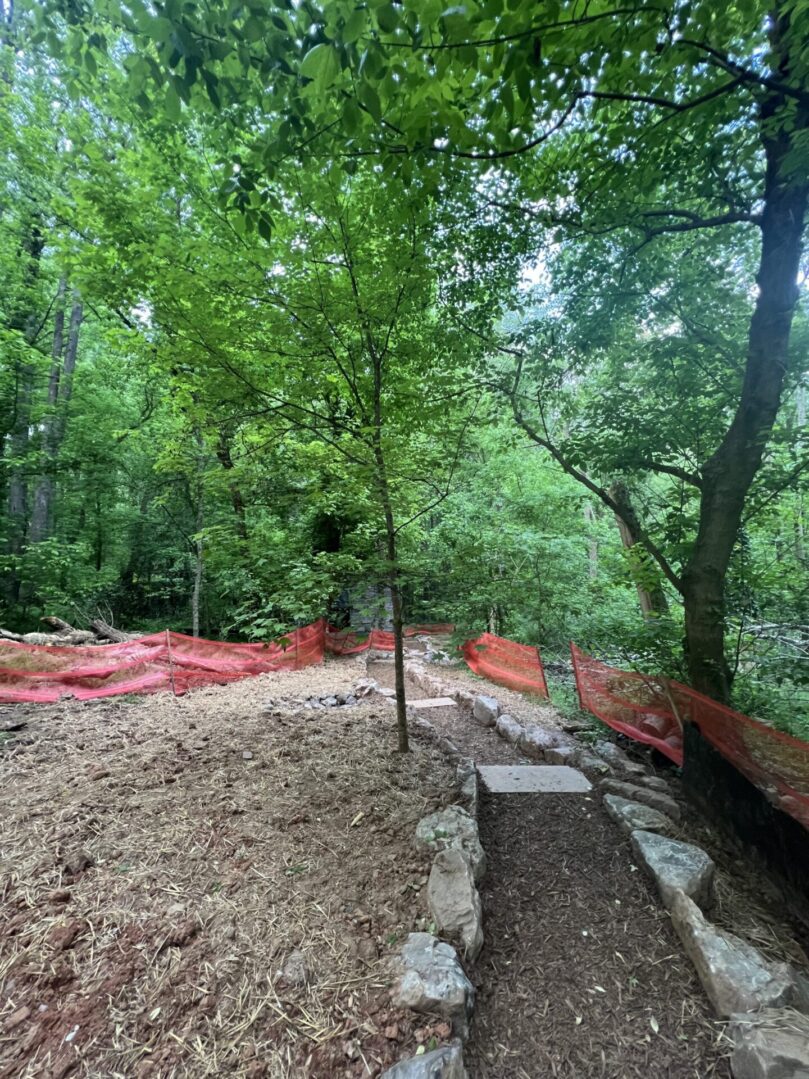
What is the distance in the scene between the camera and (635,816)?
2.86 metres

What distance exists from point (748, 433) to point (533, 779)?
3126mm

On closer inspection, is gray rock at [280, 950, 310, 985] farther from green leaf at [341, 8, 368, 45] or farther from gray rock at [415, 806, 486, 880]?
green leaf at [341, 8, 368, 45]

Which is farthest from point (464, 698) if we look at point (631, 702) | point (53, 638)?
point (53, 638)

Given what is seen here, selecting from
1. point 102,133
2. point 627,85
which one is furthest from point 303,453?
point 102,133

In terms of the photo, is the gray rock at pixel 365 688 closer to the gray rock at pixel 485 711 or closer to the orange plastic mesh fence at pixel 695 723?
the gray rock at pixel 485 711

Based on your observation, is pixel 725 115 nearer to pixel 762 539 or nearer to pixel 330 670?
pixel 762 539

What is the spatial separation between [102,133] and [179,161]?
8.77 feet

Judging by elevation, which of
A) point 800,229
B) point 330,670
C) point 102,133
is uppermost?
point 102,133

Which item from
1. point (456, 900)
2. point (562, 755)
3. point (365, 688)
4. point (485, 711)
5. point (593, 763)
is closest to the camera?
point (456, 900)

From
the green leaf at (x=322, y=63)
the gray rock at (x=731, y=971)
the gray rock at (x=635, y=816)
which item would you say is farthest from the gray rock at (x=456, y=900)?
the green leaf at (x=322, y=63)

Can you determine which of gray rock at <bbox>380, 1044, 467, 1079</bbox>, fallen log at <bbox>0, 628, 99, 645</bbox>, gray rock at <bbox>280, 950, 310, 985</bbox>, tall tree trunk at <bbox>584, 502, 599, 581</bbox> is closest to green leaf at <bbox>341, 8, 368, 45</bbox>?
gray rock at <bbox>380, 1044, 467, 1079</bbox>

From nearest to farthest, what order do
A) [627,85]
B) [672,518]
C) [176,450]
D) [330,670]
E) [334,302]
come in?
[627,85]
[334,302]
[672,518]
[176,450]
[330,670]

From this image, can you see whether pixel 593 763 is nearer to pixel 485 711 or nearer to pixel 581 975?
pixel 485 711

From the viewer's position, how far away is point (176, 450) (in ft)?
15.7
